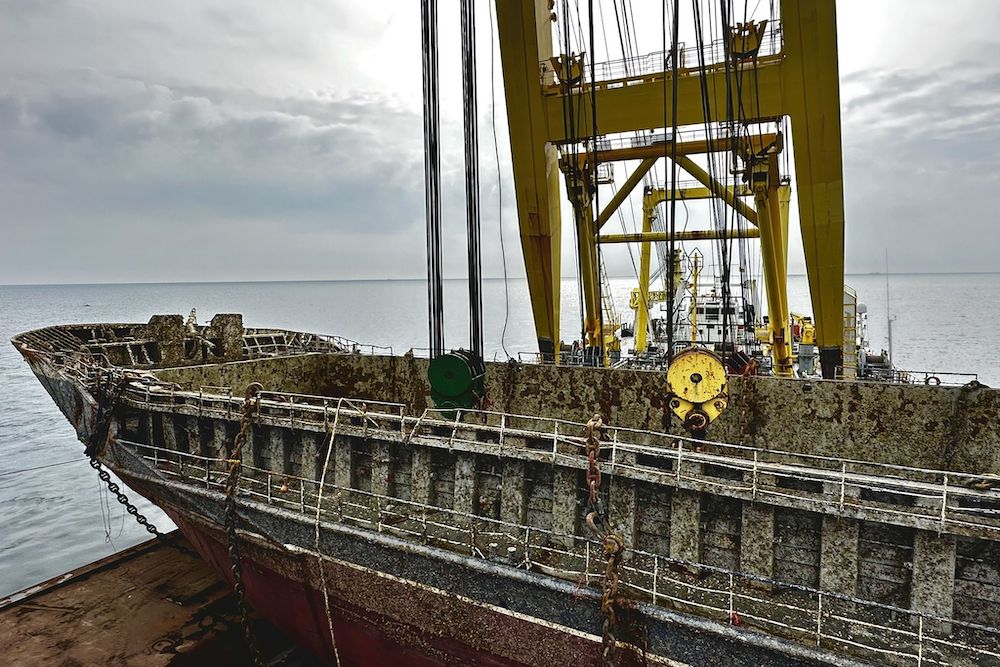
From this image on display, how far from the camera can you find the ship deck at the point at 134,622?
32.8 feet

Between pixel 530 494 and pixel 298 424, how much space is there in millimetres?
4488

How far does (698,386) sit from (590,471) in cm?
260

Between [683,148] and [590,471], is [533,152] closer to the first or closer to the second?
[683,148]

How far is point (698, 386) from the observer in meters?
7.61

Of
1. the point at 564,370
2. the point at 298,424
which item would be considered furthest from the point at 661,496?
the point at 298,424

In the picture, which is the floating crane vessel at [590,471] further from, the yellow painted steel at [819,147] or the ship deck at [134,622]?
the ship deck at [134,622]

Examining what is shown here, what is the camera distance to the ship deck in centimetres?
999

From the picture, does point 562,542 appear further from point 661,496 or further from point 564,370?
point 564,370

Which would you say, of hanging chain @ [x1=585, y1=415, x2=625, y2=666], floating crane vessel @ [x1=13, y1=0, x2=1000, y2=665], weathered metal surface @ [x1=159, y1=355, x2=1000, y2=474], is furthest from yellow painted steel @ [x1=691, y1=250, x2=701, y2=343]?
hanging chain @ [x1=585, y1=415, x2=625, y2=666]

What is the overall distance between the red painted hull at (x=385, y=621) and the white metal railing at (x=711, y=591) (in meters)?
0.72

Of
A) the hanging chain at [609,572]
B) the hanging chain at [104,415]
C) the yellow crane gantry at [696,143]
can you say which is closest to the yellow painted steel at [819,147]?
the yellow crane gantry at [696,143]

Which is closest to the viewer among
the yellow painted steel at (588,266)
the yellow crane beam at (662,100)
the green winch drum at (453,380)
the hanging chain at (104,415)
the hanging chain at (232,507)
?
the hanging chain at (232,507)

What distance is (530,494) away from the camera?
25.4 feet

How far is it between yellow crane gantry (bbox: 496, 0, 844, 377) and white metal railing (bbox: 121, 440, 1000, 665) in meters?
8.51
